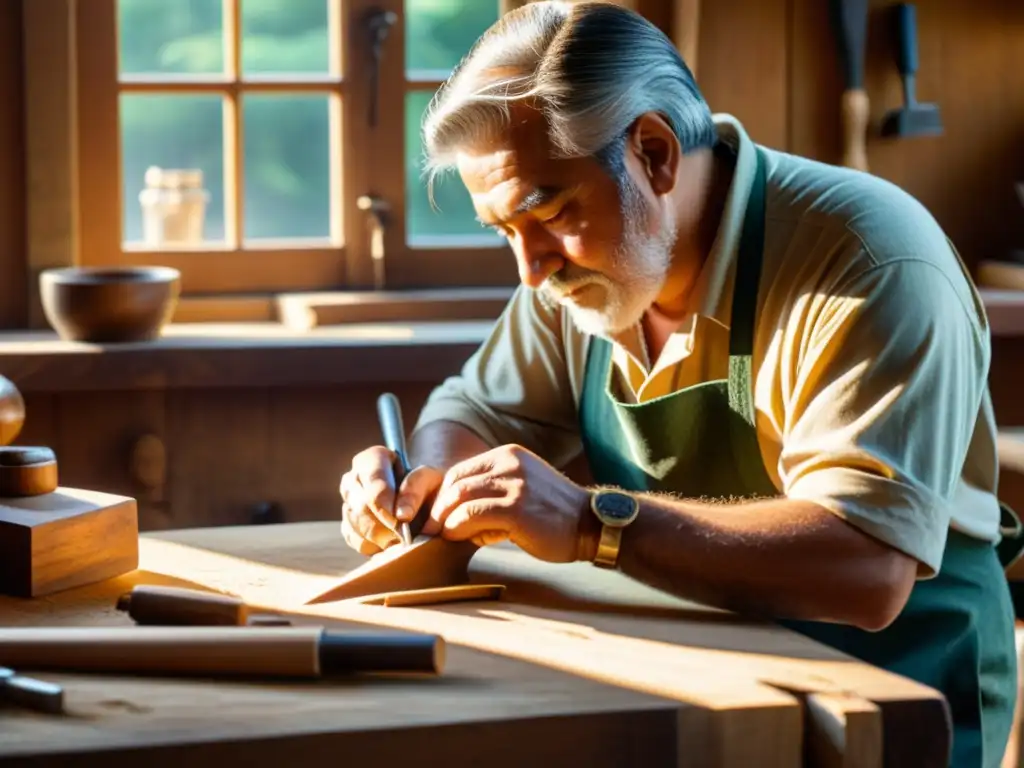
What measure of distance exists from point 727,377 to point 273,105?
89.5 inches

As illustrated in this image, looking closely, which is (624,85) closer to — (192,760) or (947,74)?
(192,760)

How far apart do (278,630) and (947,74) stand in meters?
2.90

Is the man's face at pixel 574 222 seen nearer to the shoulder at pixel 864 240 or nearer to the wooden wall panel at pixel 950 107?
the shoulder at pixel 864 240

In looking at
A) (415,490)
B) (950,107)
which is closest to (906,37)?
(950,107)

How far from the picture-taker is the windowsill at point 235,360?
10.8ft

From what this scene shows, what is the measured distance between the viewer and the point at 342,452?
3547mm

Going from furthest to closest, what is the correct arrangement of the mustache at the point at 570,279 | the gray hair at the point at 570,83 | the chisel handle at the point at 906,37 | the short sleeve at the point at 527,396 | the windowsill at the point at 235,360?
the chisel handle at the point at 906,37
the windowsill at the point at 235,360
the short sleeve at the point at 527,396
the mustache at the point at 570,279
the gray hair at the point at 570,83

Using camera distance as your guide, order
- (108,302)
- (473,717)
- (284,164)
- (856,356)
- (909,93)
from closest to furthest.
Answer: (473,717)
(856,356)
(108,302)
(909,93)
(284,164)

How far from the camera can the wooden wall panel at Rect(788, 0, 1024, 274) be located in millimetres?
3869

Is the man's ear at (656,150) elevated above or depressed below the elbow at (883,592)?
above

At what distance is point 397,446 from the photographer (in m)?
2.26

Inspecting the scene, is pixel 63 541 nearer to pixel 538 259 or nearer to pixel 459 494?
pixel 459 494

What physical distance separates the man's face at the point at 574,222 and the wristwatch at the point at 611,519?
1.34 feet

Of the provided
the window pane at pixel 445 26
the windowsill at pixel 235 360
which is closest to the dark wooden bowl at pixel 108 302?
the windowsill at pixel 235 360
